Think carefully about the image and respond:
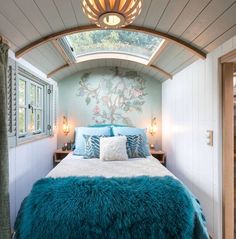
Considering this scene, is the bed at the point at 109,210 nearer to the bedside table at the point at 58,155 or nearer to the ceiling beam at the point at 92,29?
the ceiling beam at the point at 92,29

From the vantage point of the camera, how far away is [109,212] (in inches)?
53.0

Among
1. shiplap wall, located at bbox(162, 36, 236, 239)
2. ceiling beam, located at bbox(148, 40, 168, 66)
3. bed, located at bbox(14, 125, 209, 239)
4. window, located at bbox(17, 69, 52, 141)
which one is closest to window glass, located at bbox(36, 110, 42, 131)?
window, located at bbox(17, 69, 52, 141)

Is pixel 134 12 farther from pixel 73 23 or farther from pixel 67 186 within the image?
pixel 67 186

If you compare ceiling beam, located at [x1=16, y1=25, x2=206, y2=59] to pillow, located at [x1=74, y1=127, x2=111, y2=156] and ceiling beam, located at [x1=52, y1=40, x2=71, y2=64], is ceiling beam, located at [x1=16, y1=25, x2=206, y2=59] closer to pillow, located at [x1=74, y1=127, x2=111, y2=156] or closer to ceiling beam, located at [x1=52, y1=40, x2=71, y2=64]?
ceiling beam, located at [x1=52, y1=40, x2=71, y2=64]

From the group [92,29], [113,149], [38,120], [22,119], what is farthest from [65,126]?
[92,29]

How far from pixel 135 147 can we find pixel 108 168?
0.69 m

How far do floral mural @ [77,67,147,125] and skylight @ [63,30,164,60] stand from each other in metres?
0.62

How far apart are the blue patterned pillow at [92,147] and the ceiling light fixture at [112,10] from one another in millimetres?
1812

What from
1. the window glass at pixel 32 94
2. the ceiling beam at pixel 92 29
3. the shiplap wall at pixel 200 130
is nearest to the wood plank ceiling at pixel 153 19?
the ceiling beam at pixel 92 29

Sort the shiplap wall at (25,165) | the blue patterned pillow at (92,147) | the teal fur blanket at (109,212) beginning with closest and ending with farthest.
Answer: the teal fur blanket at (109,212) → the shiplap wall at (25,165) → the blue patterned pillow at (92,147)

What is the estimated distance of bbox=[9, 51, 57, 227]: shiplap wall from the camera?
197 centimetres

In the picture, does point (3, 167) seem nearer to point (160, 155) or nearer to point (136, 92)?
point (160, 155)

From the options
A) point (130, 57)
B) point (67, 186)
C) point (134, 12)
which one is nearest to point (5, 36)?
point (134, 12)

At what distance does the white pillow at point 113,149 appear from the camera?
2572 millimetres
